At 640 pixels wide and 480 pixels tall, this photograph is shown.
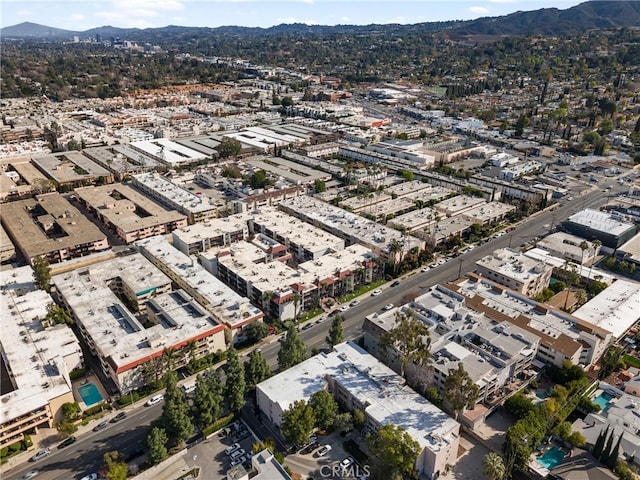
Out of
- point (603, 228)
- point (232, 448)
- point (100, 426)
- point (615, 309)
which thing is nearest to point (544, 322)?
point (615, 309)

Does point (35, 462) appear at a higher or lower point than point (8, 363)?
lower

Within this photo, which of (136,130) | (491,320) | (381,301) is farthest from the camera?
(136,130)

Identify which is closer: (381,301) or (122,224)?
(381,301)

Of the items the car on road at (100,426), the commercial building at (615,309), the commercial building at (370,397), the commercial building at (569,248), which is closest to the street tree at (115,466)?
the car on road at (100,426)

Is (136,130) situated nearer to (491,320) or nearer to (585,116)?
(491,320)

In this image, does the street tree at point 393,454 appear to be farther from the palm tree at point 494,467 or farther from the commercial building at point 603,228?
the commercial building at point 603,228

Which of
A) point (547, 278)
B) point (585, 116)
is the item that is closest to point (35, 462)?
point (547, 278)

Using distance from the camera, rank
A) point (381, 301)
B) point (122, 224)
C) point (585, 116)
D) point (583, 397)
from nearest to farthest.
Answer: point (583, 397), point (381, 301), point (122, 224), point (585, 116)
